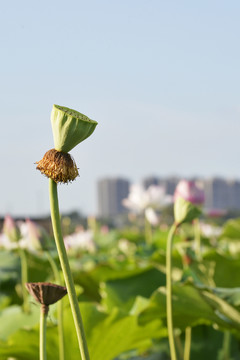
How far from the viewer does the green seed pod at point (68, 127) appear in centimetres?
36

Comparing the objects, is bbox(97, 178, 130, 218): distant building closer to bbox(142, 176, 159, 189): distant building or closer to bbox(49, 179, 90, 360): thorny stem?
bbox(142, 176, 159, 189): distant building

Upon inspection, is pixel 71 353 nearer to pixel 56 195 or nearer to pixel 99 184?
pixel 56 195

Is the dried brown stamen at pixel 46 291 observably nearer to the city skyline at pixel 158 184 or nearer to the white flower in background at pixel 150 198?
the white flower in background at pixel 150 198

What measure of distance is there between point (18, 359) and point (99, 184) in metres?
65.2

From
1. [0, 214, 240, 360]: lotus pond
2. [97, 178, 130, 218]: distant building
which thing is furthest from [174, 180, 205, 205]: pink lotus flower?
[97, 178, 130, 218]: distant building

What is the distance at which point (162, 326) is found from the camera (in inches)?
35.9

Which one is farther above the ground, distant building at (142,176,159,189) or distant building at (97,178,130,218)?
distant building at (142,176,159,189)

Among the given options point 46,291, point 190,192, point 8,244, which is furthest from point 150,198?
point 46,291

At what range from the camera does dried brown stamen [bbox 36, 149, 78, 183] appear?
0.36 m

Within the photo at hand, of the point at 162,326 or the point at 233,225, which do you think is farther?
the point at 233,225

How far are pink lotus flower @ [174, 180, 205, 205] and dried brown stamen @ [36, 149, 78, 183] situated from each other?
1.22m

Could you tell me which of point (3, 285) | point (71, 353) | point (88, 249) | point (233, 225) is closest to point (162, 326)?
point (71, 353)

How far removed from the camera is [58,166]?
0.36 m

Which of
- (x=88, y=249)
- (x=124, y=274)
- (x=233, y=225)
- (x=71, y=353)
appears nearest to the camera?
(x=71, y=353)
